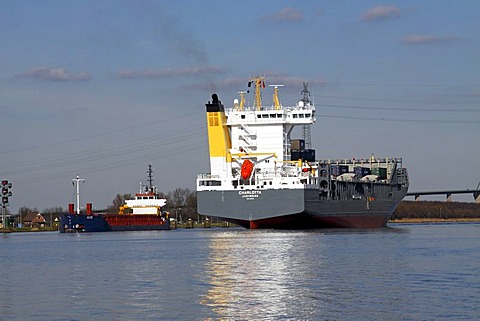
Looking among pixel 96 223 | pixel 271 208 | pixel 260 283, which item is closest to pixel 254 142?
pixel 271 208

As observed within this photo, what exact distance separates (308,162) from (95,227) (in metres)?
24.4

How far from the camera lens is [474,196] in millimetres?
145875

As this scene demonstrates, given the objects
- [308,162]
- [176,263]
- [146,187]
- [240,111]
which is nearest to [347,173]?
[308,162]

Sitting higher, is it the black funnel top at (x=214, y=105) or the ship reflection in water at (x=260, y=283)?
the black funnel top at (x=214, y=105)

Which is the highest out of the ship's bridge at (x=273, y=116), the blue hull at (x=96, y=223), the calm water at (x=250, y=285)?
the ship's bridge at (x=273, y=116)

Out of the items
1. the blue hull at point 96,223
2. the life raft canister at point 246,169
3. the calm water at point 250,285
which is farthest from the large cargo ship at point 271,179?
Result: the calm water at point 250,285

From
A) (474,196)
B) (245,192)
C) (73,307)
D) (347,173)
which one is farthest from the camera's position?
(474,196)

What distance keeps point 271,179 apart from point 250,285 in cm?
4096

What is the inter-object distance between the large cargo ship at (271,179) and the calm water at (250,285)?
77.8 feet

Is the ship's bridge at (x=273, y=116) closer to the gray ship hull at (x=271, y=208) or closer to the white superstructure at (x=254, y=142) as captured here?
the white superstructure at (x=254, y=142)

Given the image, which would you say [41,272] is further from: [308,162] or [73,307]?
[308,162]

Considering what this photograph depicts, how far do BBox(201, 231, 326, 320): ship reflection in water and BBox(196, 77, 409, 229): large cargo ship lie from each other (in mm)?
22658

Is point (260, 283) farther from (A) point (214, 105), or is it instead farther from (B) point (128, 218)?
(B) point (128, 218)

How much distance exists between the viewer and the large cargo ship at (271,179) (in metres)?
65.1
